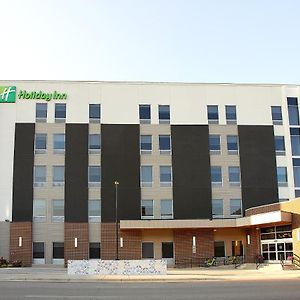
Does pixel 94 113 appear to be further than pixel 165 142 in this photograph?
Yes

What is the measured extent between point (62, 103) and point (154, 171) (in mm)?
11673

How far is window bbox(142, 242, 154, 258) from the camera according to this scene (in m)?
49.7

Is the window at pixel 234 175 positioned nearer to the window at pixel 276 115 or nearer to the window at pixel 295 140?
the window at pixel 295 140

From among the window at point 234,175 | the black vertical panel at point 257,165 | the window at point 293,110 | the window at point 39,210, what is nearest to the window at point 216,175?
the window at point 234,175

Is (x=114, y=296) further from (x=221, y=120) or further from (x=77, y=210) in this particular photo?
(x=221, y=120)

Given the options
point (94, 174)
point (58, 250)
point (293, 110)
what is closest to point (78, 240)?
point (58, 250)

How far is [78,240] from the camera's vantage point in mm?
49156

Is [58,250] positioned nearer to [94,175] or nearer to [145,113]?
[94,175]

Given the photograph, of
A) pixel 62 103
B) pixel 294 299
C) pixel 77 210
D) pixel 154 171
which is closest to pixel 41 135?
pixel 62 103

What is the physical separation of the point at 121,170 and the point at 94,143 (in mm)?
3966

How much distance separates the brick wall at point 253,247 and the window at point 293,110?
41.3 ft

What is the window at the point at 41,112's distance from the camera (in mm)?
51719

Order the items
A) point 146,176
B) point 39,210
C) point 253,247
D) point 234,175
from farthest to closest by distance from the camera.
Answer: point 234,175 < point 146,176 < point 39,210 < point 253,247

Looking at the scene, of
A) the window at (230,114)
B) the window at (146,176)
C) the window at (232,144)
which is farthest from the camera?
the window at (230,114)
